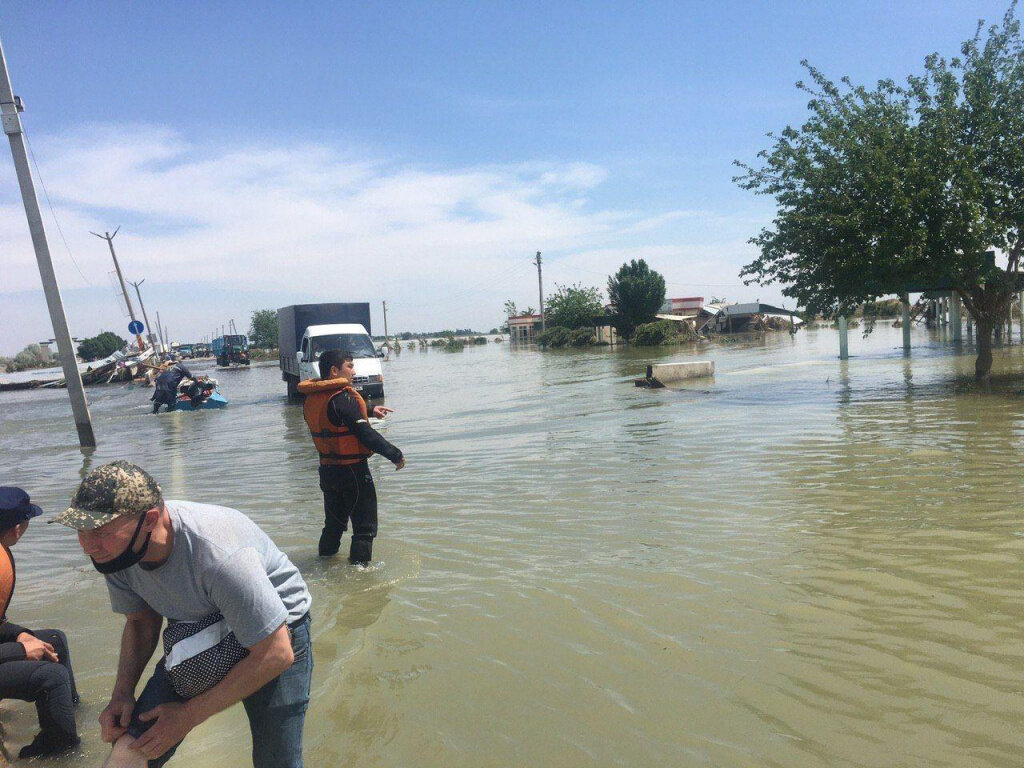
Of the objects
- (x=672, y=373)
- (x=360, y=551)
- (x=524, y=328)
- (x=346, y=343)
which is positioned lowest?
(x=360, y=551)

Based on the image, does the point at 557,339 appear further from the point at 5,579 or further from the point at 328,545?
the point at 5,579

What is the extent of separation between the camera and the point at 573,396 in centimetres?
2209

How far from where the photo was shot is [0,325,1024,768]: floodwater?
3758 millimetres

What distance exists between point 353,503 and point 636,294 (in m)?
66.0

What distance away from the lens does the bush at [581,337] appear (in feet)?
246

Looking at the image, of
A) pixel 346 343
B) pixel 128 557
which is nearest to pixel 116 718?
pixel 128 557

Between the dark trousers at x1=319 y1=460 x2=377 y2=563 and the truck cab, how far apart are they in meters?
14.7

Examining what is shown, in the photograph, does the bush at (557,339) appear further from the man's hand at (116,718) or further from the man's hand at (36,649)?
the man's hand at (116,718)

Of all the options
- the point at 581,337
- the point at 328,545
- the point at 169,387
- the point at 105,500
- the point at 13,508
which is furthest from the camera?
the point at 581,337

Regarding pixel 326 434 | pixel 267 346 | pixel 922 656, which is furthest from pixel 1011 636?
pixel 267 346

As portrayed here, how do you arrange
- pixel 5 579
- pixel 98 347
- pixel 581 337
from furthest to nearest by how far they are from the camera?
pixel 98 347
pixel 581 337
pixel 5 579

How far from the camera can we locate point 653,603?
5.38 meters

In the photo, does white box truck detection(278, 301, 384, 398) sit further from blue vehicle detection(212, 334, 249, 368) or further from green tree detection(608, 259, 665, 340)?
green tree detection(608, 259, 665, 340)

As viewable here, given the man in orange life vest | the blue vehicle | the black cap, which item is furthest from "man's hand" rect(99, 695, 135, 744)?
the blue vehicle
